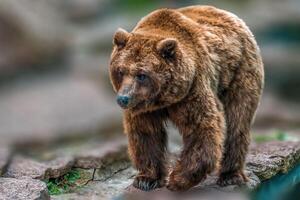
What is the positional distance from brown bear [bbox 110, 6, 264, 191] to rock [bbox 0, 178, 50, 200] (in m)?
0.80

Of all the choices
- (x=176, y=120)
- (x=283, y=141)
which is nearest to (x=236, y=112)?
(x=176, y=120)

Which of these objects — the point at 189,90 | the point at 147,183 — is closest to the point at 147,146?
the point at 147,183

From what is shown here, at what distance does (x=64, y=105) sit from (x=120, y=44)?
8.47 m

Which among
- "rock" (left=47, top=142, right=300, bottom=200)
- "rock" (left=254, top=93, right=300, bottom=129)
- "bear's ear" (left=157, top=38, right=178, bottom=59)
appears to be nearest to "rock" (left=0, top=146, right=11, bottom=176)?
"rock" (left=47, top=142, right=300, bottom=200)

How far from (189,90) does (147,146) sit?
2.19 ft

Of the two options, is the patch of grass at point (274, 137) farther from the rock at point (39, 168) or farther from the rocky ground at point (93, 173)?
the rock at point (39, 168)

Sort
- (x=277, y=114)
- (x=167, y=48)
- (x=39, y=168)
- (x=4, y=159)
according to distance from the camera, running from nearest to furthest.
→ (x=167, y=48) < (x=39, y=168) < (x=4, y=159) < (x=277, y=114)

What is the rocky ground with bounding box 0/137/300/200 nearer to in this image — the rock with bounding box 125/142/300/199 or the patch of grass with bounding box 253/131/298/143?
the rock with bounding box 125/142/300/199

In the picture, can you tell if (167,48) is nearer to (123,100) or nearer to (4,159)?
(123,100)

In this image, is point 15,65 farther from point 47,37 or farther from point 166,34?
point 166,34

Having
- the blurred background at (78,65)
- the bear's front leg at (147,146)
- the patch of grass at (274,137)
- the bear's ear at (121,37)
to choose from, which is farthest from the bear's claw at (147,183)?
the blurred background at (78,65)

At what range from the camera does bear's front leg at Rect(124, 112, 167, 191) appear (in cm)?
632

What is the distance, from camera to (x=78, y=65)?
54.2 feet

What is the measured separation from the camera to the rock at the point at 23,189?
6.19 metres
